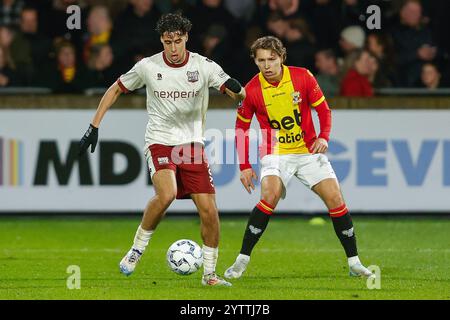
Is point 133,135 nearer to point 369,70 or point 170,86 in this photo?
point 369,70

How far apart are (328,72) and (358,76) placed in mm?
366

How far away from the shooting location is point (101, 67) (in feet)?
50.0

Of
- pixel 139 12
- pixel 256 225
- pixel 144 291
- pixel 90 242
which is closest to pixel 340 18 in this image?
pixel 139 12

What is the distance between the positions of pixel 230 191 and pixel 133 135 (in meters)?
1.33

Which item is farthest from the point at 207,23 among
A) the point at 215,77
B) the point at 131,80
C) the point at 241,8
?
the point at 215,77

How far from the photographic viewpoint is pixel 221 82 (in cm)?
972

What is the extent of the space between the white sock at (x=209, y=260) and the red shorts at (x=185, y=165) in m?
0.46

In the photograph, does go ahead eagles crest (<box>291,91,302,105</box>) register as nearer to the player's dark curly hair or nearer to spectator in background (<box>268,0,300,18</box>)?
the player's dark curly hair

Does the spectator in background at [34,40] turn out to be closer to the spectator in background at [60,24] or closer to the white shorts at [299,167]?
the spectator in background at [60,24]

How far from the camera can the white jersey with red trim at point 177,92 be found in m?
9.70

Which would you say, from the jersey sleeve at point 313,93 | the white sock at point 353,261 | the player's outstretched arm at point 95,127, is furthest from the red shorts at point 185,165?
the white sock at point 353,261

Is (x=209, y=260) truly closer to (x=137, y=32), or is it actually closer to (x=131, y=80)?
(x=131, y=80)

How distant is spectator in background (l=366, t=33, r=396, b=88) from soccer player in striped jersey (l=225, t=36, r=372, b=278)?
17.0 feet

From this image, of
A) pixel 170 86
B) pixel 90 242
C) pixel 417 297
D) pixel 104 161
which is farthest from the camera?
pixel 104 161
